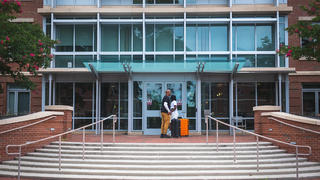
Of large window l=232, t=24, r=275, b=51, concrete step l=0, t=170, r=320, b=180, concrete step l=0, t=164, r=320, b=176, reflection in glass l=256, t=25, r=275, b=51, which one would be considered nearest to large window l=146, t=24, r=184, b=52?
large window l=232, t=24, r=275, b=51

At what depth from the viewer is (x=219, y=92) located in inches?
688

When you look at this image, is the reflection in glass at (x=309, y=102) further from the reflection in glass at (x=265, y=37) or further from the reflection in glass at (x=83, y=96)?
the reflection in glass at (x=83, y=96)

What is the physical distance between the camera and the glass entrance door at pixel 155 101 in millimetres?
16344

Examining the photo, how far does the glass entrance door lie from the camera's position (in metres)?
16.3

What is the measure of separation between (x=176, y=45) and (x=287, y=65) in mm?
5623

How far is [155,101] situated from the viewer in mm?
16500

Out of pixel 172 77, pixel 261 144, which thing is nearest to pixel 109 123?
pixel 172 77

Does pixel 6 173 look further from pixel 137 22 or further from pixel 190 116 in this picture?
pixel 137 22

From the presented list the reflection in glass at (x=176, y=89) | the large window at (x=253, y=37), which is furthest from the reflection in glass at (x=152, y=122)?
the large window at (x=253, y=37)

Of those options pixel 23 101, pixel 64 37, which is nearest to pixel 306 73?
pixel 64 37

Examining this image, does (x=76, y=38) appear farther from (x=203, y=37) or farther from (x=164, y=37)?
(x=203, y=37)

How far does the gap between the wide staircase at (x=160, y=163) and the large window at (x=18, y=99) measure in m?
8.29

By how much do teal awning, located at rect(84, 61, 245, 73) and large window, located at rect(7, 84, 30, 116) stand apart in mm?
4961

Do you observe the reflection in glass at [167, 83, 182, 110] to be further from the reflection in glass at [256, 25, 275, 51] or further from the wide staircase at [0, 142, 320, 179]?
the wide staircase at [0, 142, 320, 179]
